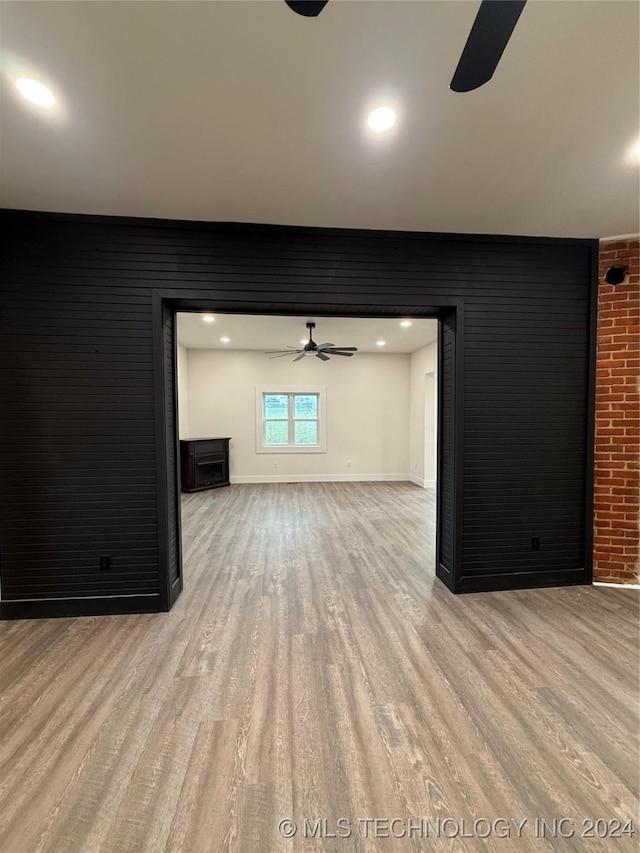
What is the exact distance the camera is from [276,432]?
26.3 ft

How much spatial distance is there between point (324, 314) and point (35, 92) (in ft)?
6.43

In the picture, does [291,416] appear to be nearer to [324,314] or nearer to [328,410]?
[328,410]

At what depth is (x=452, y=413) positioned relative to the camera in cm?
296

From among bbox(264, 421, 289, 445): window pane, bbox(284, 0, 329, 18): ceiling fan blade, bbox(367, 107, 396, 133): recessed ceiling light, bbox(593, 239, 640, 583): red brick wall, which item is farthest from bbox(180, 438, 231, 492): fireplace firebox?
bbox(284, 0, 329, 18): ceiling fan blade

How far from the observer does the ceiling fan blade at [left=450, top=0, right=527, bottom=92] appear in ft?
2.58

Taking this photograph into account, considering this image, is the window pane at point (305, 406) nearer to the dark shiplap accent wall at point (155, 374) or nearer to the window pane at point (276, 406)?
the window pane at point (276, 406)

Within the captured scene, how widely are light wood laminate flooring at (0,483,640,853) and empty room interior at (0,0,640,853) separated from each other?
0.04 ft

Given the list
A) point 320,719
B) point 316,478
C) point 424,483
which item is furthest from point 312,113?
point 316,478

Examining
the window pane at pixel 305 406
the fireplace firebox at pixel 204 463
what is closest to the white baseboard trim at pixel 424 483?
the window pane at pixel 305 406

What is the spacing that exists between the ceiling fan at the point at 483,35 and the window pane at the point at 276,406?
7.15m

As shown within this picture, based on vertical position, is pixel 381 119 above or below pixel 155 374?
above

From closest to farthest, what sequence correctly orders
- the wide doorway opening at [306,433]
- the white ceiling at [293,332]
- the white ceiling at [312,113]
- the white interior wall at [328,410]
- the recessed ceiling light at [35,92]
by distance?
1. the white ceiling at [312,113]
2. the recessed ceiling light at [35,92]
3. the wide doorway opening at [306,433]
4. the white ceiling at [293,332]
5. the white interior wall at [328,410]

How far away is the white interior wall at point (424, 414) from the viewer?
7.11 m

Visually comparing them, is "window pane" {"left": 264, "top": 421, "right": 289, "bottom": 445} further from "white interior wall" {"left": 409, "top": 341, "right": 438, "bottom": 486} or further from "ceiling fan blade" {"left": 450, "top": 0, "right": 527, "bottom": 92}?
"ceiling fan blade" {"left": 450, "top": 0, "right": 527, "bottom": 92}
